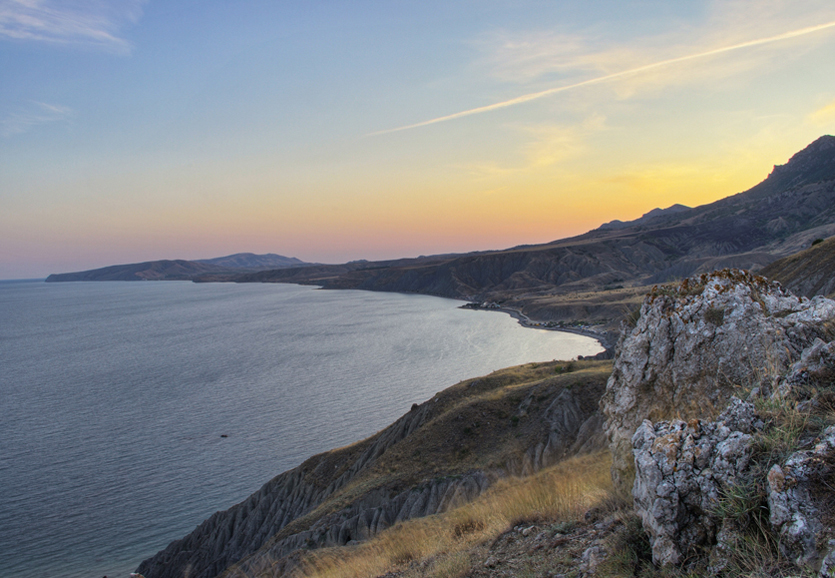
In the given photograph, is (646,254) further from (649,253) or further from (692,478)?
(692,478)

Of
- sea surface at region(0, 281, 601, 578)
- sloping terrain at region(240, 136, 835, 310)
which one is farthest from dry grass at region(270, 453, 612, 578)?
sloping terrain at region(240, 136, 835, 310)

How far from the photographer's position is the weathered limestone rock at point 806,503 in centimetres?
341

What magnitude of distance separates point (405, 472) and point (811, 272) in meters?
37.6

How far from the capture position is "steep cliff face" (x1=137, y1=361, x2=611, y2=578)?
64.5 feet

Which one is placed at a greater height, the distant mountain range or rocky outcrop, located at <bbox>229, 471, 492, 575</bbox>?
the distant mountain range

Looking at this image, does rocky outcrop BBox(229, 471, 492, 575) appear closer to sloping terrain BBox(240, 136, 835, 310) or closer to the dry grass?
the dry grass

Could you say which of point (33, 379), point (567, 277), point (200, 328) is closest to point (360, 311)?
point (200, 328)

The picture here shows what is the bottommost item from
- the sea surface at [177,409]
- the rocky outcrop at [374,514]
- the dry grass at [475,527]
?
the sea surface at [177,409]

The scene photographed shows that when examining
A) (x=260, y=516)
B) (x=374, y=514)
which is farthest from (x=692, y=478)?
(x=260, y=516)

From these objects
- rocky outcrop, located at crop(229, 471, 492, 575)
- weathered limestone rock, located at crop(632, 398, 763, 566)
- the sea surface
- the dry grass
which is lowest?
the sea surface

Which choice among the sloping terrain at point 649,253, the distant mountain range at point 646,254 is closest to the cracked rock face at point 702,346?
the distant mountain range at point 646,254

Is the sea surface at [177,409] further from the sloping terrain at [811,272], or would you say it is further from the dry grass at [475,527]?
the sloping terrain at [811,272]

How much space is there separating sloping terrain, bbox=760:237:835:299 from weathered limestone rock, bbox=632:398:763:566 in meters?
37.4

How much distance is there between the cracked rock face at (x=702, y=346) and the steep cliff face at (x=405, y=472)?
10.8 m
